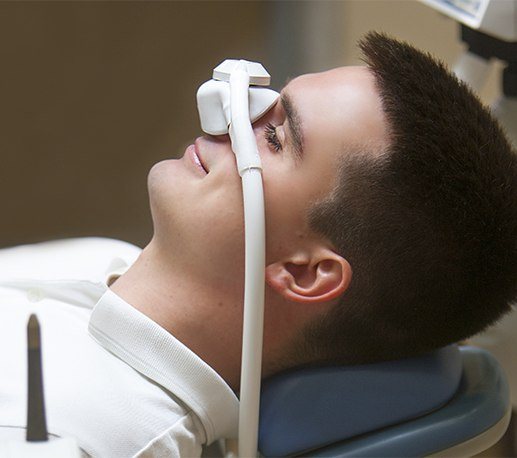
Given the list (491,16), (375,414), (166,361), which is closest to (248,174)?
(166,361)

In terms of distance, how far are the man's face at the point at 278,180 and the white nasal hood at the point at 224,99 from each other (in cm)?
3

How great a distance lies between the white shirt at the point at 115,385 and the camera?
1100mm

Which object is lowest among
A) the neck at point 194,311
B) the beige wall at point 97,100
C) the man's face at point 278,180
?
the beige wall at point 97,100

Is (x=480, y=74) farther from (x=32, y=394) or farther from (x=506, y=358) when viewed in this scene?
(x=32, y=394)

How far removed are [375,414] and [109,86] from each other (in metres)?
1.82

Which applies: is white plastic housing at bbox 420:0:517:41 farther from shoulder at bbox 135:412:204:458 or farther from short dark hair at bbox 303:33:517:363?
shoulder at bbox 135:412:204:458

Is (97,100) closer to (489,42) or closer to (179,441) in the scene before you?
(489,42)

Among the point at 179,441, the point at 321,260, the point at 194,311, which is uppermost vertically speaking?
the point at 321,260

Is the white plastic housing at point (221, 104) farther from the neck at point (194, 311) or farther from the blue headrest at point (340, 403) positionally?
the blue headrest at point (340, 403)

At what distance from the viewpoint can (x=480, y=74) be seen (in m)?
1.55

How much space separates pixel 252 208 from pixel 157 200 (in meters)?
0.22

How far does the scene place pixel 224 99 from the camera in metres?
1.23

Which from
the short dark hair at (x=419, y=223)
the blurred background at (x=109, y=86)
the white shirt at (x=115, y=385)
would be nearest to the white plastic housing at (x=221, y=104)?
the short dark hair at (x=419, y=223)

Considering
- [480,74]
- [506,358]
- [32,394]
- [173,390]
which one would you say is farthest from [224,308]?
[480,74]
